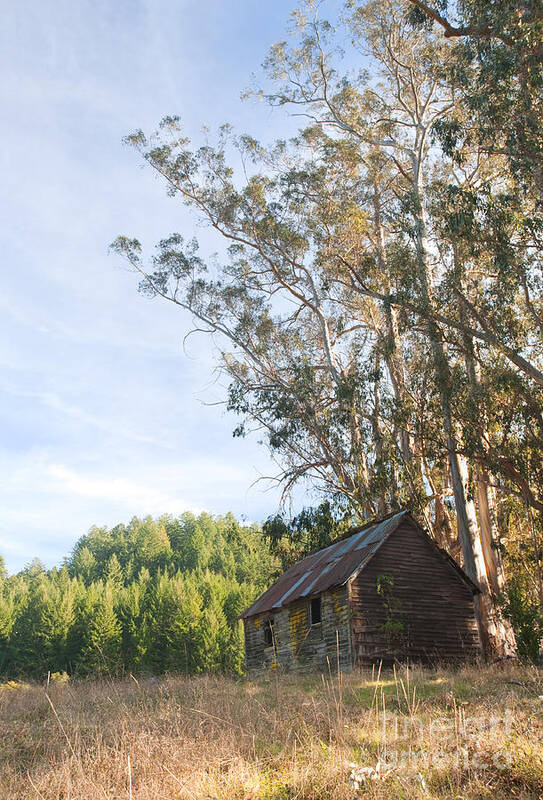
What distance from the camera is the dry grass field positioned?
6.59 meters

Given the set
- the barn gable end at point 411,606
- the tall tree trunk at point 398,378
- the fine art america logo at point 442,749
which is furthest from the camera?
the tall tree trunk at point 398,378

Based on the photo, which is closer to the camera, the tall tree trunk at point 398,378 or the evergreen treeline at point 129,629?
the tall tree trunk at point 398,378

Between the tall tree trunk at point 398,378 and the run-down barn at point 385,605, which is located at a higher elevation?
the tall tree trunk at point 398,378

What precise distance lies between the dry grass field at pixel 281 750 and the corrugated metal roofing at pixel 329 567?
352 inches

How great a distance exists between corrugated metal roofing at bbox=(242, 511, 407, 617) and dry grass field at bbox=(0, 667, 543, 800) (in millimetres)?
8948

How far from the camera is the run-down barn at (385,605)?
64.3 feet

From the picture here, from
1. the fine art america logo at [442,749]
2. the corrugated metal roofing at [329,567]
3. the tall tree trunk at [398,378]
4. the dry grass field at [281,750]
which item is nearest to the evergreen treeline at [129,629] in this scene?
the corrugated metal roofing at [329,567]

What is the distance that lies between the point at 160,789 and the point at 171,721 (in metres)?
2.52

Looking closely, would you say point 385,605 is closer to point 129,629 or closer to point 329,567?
point 329,567

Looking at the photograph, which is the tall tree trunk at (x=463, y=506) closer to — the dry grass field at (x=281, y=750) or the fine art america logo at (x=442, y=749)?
the dry grass field at (x=281, y=750)

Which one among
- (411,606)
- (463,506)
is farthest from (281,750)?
(463,506)

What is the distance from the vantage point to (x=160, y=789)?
263 inches

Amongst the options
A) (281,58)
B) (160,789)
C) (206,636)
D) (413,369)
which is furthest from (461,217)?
(206,636)

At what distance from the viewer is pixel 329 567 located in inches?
878
